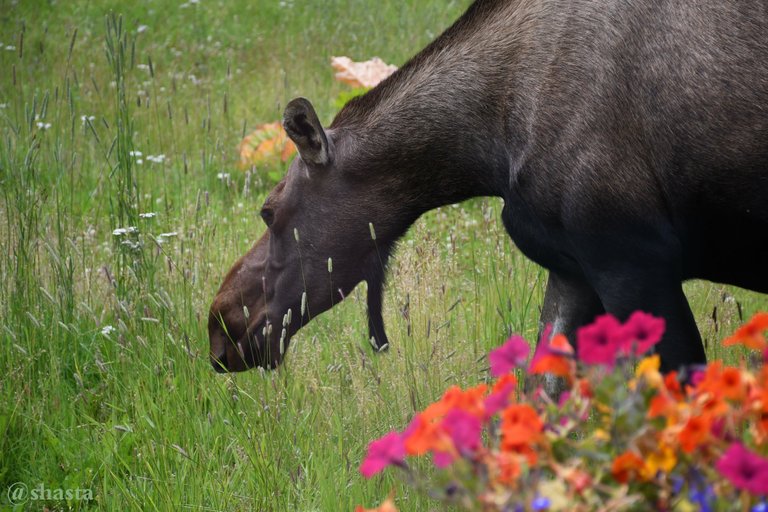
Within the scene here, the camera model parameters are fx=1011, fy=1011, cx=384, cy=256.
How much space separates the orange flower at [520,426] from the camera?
1708 mm

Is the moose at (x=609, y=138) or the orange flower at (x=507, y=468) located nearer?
the orange flower at (x=507, y=468)

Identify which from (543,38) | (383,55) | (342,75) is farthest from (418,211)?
(383,55)

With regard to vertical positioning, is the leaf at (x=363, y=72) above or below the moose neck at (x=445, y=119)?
below

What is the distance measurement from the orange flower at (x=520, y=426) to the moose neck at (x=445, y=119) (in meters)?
2.31

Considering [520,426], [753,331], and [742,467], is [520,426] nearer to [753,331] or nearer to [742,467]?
[742,467]

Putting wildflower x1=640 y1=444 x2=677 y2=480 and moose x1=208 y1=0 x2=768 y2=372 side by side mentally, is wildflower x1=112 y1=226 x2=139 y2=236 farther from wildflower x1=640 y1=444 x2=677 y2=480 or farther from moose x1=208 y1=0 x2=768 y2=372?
wildflower x1=640 y1=444 x2=677 y2=480

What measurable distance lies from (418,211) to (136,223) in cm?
158

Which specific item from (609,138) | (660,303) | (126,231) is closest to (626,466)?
(660,303)

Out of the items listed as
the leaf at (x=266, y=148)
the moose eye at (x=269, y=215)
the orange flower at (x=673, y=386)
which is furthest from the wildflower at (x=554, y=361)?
the leaf at (x=266, y=148)

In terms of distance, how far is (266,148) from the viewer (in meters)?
7.79

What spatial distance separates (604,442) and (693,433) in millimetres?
170

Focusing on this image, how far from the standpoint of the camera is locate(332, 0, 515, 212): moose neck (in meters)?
4.04

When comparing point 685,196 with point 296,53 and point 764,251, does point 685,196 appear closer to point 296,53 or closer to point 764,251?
point 764,251

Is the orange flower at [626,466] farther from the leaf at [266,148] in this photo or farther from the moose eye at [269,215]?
the leaf at [266,148]
